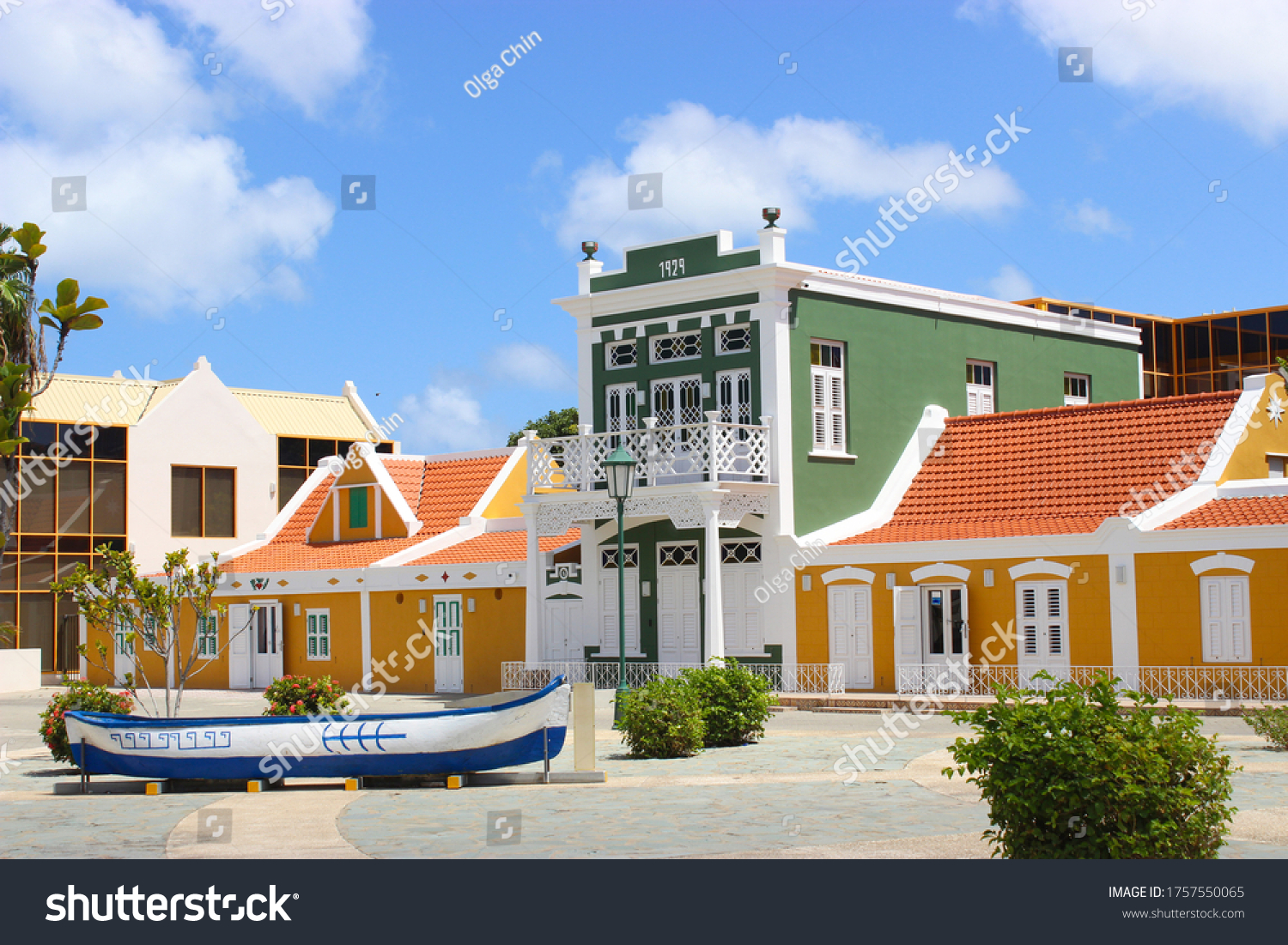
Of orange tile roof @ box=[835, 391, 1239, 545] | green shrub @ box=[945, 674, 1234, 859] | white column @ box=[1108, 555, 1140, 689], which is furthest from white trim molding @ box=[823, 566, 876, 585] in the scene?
green shrub @ box=[945, 674, 1234, 859]

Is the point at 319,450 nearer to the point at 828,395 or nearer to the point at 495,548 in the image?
the point at 495,548

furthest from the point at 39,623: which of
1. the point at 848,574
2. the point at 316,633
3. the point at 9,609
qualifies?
the point at 848,574

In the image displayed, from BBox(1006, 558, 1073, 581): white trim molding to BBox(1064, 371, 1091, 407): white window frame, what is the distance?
29.4 feet

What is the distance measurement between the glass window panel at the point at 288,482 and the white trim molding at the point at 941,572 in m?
24.8

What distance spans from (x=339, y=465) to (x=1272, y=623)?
73.5 feet

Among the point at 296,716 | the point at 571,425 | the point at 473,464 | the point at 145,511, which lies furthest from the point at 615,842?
the point at 571,425

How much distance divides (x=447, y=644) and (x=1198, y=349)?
45.8 m

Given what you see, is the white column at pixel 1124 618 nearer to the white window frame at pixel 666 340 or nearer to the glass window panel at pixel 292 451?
the white window frame at pixel 666 340

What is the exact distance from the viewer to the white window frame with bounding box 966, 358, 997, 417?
29672mm

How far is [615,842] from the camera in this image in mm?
10398

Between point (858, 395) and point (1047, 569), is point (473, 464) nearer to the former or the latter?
point (858, 395)

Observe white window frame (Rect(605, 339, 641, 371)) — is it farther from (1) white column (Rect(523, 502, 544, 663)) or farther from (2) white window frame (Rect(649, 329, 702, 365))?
(1) white column (Rect(523, 502, 544, 663))

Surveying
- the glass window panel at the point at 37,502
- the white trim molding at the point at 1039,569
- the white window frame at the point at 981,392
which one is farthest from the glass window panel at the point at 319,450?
the white trim molding at the point at 1039,569

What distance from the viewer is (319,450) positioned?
4588cm
